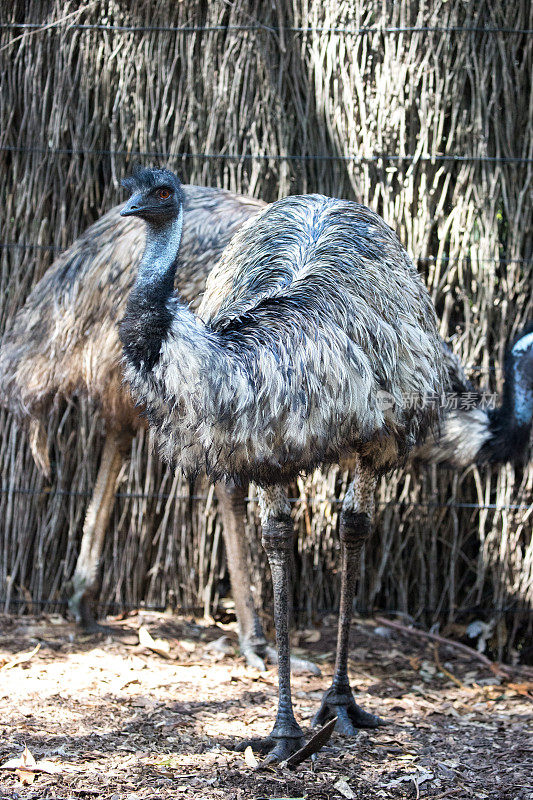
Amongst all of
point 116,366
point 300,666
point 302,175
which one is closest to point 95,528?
point 116,366

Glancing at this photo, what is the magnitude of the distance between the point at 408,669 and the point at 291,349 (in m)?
2.22

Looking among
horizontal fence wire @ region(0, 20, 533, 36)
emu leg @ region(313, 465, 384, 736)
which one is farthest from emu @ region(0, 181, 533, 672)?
horizontal fence wire @ region(0, 20, 533, 36)

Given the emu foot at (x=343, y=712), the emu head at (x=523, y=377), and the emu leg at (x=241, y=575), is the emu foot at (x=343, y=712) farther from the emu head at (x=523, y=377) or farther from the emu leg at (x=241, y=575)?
the emu head at (x=523, y=377)

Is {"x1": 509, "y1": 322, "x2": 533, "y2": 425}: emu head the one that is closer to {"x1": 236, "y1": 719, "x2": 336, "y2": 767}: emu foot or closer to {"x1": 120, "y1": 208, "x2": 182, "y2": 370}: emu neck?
{"x1": 236, "y1": 719, "x2": 336, "y2": 767}: emu foot

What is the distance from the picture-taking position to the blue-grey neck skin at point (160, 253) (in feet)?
8.03

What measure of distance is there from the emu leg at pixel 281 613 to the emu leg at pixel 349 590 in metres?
0.33

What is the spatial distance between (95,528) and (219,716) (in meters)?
1.27

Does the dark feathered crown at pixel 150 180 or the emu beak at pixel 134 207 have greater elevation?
the dark feathered crown at pixel 150 180

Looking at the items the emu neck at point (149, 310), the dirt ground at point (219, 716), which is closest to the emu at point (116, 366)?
the dirt ground at point (219, 716)

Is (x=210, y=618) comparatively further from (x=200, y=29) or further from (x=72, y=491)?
(x=200, y=29)

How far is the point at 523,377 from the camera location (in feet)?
A: 13.1

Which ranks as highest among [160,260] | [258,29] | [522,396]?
[258,29]

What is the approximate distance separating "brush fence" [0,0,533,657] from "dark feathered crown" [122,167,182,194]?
6.55ft

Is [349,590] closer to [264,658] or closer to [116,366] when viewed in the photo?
[264,658]
